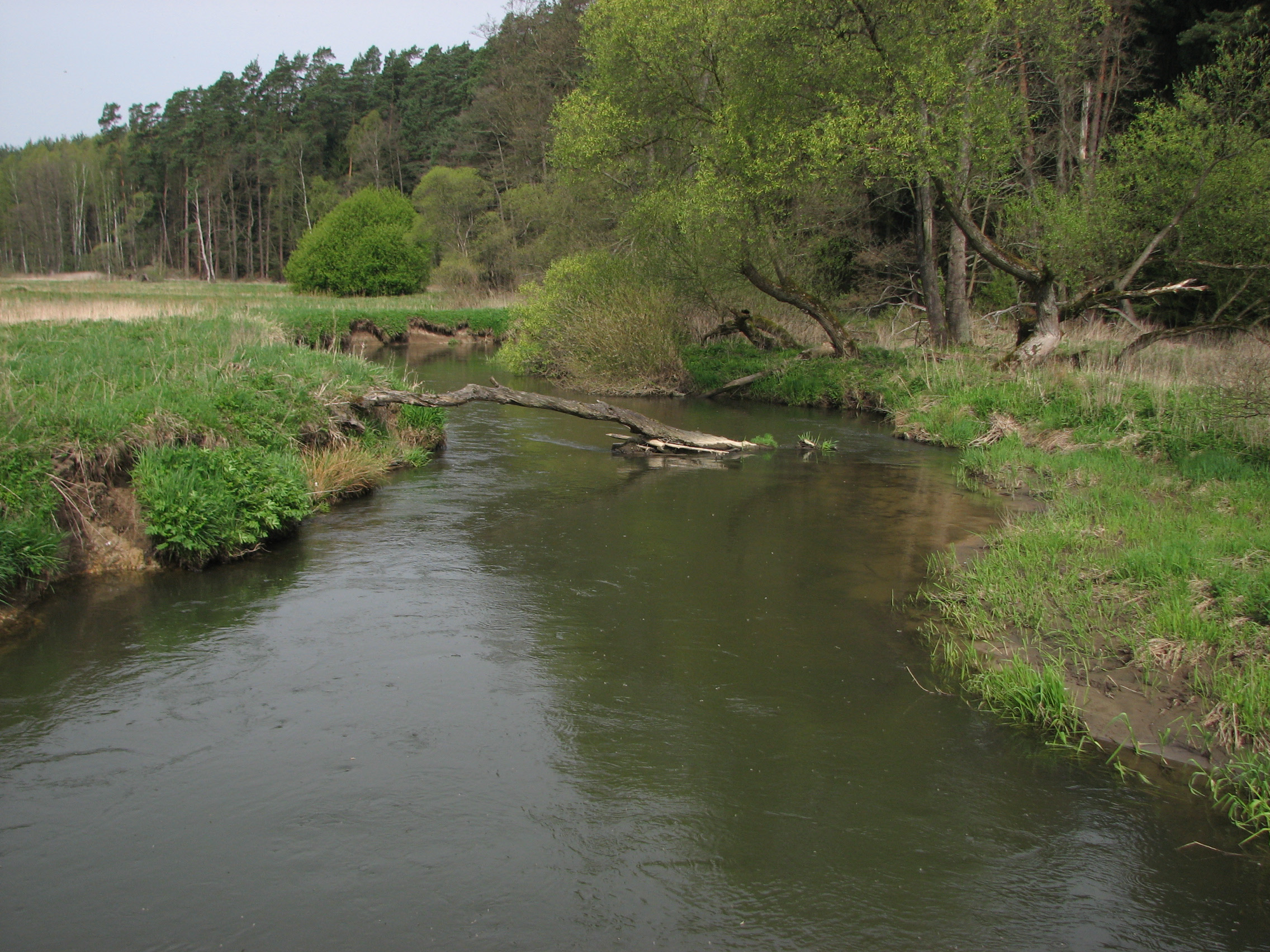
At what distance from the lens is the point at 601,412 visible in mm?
14688

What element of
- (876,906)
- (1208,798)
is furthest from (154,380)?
(1208,798)

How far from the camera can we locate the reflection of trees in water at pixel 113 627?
6.39 metres

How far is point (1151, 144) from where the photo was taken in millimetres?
18562

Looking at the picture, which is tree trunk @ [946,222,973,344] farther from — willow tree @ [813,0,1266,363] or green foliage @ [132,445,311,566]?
green foliage @ [132,445,311,566]

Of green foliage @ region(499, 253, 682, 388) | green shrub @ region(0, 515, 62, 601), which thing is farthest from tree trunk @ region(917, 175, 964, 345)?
green shrub @ region(0, 515, 62, 601)

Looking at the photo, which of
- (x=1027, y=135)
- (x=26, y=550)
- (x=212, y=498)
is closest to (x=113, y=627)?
(x=26, y=550)

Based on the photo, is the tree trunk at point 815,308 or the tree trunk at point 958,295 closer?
the tree trunk at point 815,308

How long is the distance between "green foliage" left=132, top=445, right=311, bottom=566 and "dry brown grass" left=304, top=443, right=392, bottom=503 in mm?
1343

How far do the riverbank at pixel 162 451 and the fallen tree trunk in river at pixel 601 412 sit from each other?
0.78 m

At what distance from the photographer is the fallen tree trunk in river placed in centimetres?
1354

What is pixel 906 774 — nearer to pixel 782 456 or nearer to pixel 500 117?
pixel 782 456

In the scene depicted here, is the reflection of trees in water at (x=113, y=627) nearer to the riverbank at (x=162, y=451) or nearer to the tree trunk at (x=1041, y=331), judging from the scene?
the riverbank at (x=162, y=451)

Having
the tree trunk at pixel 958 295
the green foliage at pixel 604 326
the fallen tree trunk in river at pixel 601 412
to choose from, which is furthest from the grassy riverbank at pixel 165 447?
the tree trunk at pixel 958 295

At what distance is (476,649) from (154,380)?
623 cm
